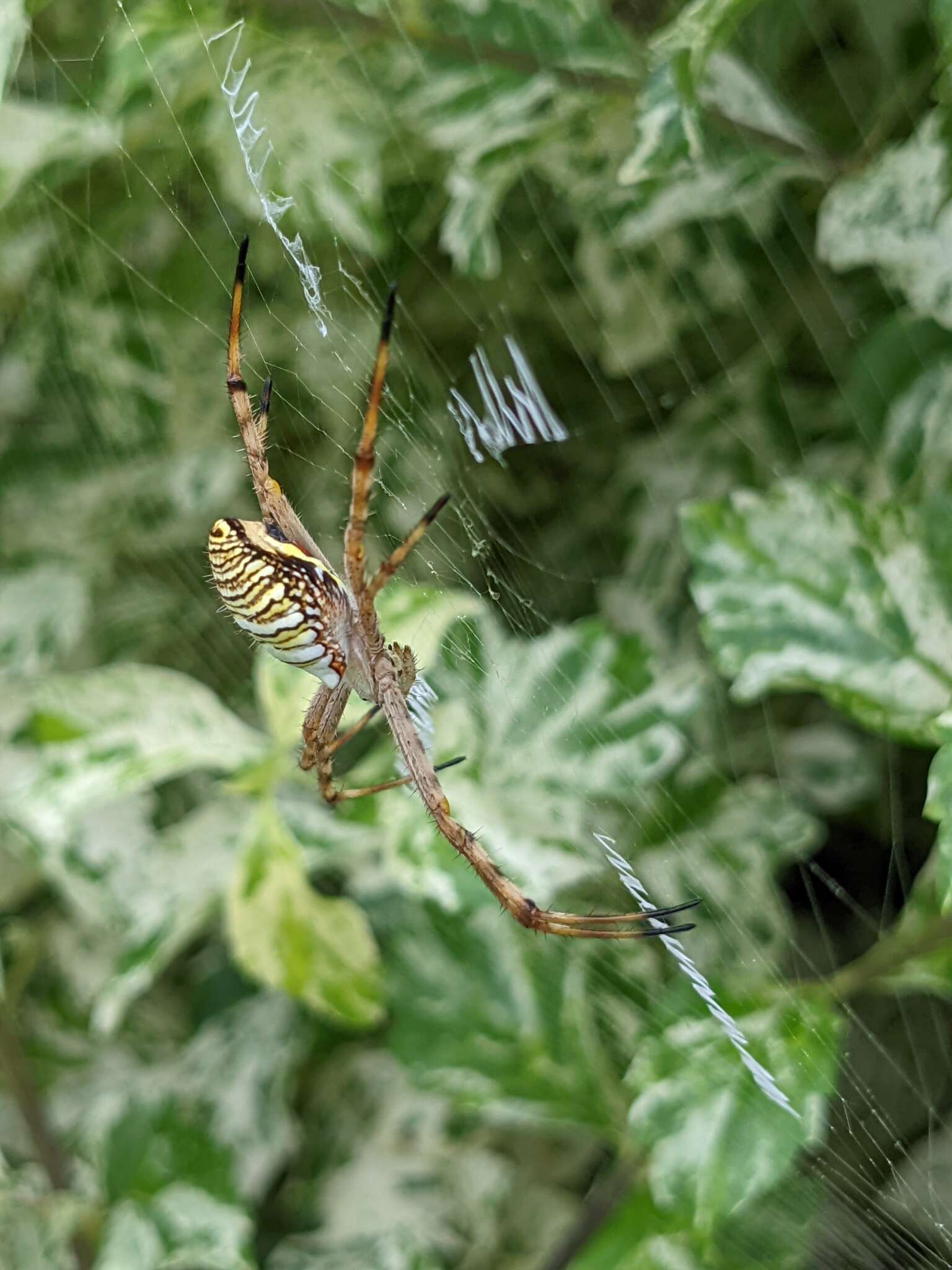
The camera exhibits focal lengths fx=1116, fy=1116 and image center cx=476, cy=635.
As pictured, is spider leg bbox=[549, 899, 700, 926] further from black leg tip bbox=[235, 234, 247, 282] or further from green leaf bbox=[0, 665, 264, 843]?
black leg tip bbox=[235, 234, 247, 282]

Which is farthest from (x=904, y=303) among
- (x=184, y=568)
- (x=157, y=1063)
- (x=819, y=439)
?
(x=157, y=1063)

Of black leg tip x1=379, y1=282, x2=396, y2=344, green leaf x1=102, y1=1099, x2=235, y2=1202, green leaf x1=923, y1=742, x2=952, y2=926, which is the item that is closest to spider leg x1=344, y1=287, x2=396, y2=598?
black leg tip x1=379, y1=282, x2=396, y2=344

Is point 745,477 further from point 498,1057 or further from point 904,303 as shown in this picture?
point 498,1057

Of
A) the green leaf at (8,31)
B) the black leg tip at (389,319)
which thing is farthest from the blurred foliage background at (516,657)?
the black leg tip at (389,319)

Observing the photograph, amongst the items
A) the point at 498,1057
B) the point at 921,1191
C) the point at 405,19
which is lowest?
the point at 921,1191

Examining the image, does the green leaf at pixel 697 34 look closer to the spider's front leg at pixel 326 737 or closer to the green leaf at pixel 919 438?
the green leaf at pixel 919 438

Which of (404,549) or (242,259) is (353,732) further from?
(242,259)

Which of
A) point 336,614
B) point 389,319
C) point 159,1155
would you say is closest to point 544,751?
point 336,614
